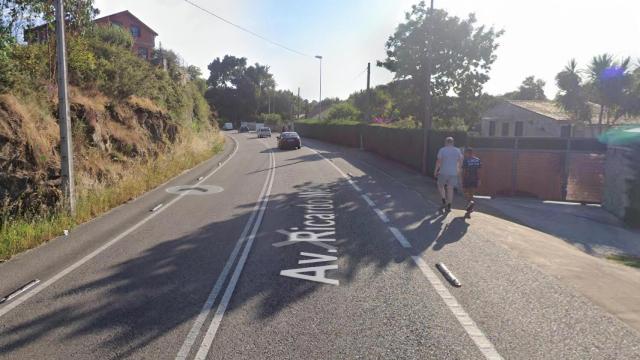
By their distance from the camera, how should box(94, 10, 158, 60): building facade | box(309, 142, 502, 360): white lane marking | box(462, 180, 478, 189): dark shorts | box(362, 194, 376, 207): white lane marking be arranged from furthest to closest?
box(94, 10, 158, 60): building facade
box(362, 194, 376, 207): white lane marking
box(462, 180, 478, 189): dark shorts
box(309, 142, 502, 360): white lane marking

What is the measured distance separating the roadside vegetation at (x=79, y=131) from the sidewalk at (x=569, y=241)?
8563 mm

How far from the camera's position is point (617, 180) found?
13.7 m

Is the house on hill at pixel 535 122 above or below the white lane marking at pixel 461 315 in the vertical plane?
above

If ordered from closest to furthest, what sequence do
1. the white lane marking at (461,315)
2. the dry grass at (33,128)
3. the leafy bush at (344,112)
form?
1. the white lane marking at (461,315)
2. the dry grass at (33,128)
3. the leafy bush at (344,112)

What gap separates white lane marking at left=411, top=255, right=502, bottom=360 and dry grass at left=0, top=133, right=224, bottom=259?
665 centimetres

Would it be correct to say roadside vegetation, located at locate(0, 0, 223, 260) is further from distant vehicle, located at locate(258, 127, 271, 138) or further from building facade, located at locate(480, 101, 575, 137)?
distant vehicle, located at locate(258, 127, 271, 138)

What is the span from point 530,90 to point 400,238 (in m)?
94.2

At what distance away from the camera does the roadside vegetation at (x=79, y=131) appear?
409 inches

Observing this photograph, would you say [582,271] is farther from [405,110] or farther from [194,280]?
[405,110]

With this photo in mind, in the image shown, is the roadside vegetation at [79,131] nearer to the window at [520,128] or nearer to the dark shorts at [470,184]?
the dark shorts at [470,184]

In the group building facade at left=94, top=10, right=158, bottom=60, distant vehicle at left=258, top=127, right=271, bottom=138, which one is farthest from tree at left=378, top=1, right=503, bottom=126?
building facade at left=94, top=10, right=158, bottom=60

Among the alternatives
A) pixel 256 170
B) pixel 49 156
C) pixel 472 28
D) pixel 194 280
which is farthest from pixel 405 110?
pixel 194 280

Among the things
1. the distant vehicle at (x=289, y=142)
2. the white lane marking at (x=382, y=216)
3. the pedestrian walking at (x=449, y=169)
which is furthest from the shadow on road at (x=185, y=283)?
the distant vehicle at (x=289, y=142)

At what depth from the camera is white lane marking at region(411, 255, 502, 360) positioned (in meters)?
4.52
